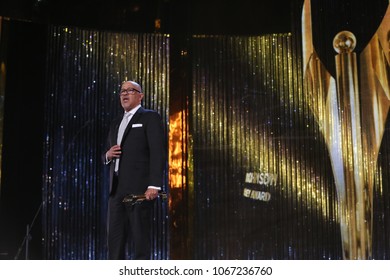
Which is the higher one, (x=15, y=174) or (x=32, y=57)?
(x=32, y=57)

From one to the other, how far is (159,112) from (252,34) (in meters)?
0.57

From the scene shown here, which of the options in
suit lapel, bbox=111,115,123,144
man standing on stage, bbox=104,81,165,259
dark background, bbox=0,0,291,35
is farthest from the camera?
dark background, bbox=0,0,291,35

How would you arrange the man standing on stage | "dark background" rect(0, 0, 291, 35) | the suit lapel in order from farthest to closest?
"dark background" rect(0, 0, 291, 35)
the suit lapel
the man standing on stage

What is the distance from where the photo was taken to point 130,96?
10.1 feet

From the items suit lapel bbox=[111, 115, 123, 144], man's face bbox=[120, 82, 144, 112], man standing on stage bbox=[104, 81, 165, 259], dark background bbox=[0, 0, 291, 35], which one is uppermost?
dark background bbox=[0, 0, 291, 35]

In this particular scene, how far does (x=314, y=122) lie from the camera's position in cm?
311

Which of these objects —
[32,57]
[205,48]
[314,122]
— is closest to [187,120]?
[205,48]

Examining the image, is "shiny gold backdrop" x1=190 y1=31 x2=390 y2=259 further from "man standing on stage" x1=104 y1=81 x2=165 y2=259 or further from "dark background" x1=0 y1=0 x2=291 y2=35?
"man standing on stage" x1=104 y1=81 x2=165 y2=259

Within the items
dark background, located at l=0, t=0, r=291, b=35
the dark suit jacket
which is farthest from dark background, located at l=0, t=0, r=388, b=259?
the dark suit jacket

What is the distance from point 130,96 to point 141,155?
31 cm

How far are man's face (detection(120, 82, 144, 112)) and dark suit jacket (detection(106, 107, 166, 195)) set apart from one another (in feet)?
0.22

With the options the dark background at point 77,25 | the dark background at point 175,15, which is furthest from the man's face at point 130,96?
the dark background at point 175,15

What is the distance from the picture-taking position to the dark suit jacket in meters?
2.91
